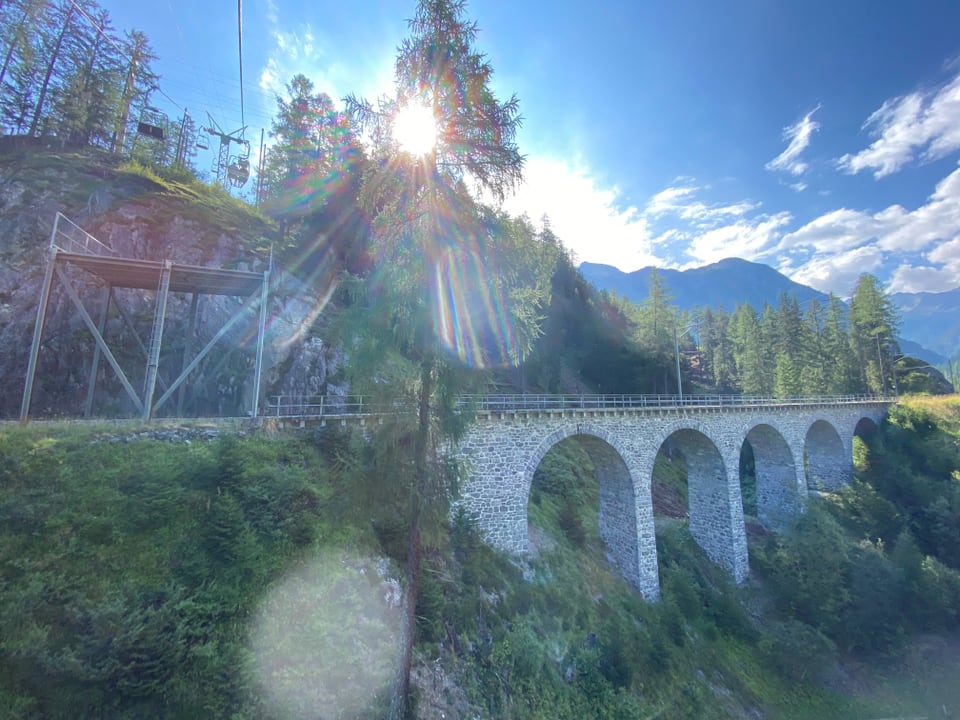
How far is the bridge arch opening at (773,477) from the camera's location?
2580 centimetres

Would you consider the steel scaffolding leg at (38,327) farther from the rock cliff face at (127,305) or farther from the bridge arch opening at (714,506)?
the bridge arch opening at (714,506)

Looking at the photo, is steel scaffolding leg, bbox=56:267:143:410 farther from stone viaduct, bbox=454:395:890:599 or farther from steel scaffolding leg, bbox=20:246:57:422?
stone viaduct, bbox=454:395:890:599

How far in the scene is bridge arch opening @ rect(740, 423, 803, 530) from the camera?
25800 mm

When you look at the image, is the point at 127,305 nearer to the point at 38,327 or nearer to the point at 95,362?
the point at 95,362

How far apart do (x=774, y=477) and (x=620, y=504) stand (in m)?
16.0

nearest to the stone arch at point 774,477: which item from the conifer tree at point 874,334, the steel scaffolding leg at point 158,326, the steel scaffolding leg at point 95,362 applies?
the steel scaffolding leg at point 158,326

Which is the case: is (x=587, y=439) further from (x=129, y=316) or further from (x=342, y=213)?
(x=129, y=316)

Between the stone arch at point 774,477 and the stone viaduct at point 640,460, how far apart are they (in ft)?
0.22

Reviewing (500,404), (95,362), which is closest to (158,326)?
(95,362)

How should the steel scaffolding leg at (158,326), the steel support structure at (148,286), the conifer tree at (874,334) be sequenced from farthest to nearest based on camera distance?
the conifer tree at (874,334) < the steel scaffolding leg at (158,326) < the steel support structure at (148,286)

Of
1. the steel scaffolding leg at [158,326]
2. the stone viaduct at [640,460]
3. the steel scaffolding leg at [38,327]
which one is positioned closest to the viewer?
the steel scaffolding leg at [38,327]

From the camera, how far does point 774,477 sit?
89.0ft

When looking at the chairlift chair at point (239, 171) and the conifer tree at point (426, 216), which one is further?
the chairlift chair at point (239, 171)

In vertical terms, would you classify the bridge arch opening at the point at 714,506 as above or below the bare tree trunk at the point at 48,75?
below
